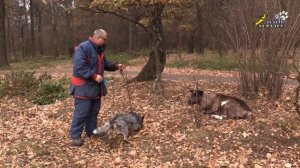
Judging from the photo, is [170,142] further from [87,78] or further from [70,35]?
[70,35]

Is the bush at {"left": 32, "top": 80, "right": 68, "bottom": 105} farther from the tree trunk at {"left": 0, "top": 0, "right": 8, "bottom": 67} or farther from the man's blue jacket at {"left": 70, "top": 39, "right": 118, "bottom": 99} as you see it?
the tree trunk at {"left": 0, "top": 0, "right": 8, "bottom": 67}

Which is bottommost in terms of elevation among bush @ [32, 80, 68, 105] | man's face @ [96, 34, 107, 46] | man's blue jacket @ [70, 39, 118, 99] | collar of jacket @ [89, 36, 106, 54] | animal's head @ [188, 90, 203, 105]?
bush @ [32, 80, 68, 105]

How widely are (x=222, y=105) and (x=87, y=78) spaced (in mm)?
2730

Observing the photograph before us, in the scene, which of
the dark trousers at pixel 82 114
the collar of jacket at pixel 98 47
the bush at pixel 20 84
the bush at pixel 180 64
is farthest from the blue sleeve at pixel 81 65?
the bush at pixel 180 64

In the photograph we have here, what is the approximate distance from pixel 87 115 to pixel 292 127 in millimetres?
3696

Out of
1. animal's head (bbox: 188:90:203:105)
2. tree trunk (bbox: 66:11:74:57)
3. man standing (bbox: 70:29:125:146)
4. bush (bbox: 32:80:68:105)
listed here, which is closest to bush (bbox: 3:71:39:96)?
bush (bbox: 32:80:68:105)

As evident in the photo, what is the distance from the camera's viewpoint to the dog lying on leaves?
740cm

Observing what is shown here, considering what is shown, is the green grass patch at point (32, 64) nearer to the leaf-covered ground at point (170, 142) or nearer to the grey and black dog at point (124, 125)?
the leaf-covered ground at point (170, 142)

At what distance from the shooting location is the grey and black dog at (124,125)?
6941 millimetres

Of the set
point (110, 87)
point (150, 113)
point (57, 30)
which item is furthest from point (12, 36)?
point (150, 113)

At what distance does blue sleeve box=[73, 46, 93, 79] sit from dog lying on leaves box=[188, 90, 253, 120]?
2419 millimetres

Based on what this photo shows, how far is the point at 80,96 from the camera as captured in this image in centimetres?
679

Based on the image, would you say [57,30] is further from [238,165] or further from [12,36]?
[238,165]

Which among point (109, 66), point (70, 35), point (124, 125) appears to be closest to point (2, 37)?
point (70, 35)
